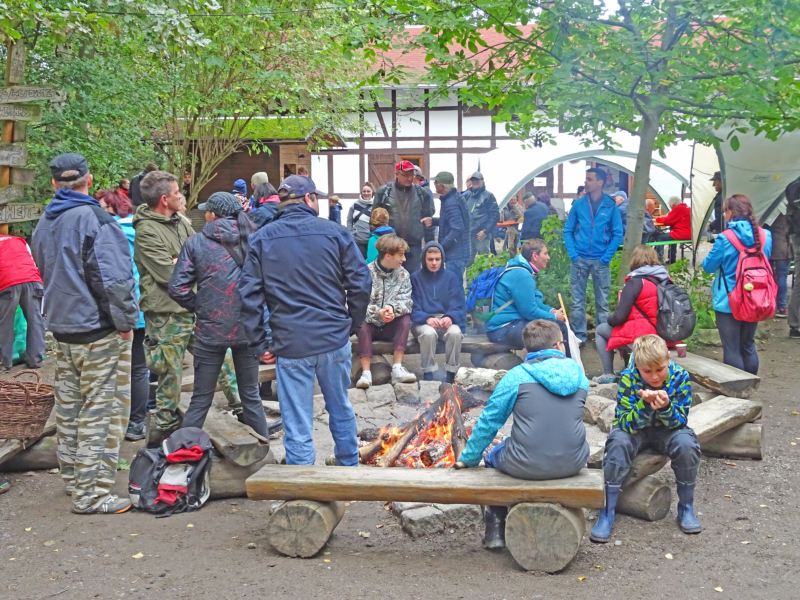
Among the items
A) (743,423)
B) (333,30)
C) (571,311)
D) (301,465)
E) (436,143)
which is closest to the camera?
(301,465)

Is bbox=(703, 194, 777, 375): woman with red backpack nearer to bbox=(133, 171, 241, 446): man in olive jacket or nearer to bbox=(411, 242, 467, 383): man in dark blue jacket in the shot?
bbox=(411, 242, 467, 383): man in dark blue jacket

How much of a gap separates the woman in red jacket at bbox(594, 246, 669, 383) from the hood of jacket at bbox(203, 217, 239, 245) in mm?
3253

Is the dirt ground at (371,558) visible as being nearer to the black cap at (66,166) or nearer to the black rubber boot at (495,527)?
the black rubber boot at (495,527)

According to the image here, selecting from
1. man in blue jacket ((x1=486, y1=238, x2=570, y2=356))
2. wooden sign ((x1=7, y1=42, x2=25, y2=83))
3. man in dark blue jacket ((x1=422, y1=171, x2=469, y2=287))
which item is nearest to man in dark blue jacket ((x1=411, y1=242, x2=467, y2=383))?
man in blue jacket ((x1=486, y1=238, x2=570, y2=356))

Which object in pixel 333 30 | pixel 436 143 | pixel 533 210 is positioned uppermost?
pixel 333 30

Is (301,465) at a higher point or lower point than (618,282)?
lower

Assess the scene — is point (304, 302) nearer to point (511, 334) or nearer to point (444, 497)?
point (444, 497)

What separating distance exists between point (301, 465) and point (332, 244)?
1.30 m

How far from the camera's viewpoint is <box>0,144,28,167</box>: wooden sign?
7.95 meters

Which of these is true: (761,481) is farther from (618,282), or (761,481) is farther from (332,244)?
(618,282)

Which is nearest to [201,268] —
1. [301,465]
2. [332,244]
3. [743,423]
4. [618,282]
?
[332,244]

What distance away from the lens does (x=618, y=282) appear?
30.2 feet

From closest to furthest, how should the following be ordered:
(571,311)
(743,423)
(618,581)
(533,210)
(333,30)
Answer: (618,581) < (743,423) < (571,311) < (533,210) < (333,30)

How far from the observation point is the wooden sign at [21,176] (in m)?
8.13
